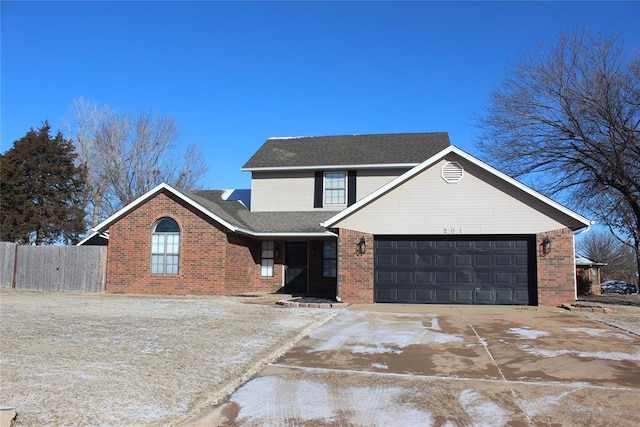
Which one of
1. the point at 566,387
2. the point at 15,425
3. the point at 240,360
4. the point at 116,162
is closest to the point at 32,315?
the point at 240,360

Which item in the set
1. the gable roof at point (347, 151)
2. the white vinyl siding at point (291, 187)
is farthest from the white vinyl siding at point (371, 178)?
the gable roof at point (347, 151)

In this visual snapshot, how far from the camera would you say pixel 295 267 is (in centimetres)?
2178

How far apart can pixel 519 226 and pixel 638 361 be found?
8.89 meters

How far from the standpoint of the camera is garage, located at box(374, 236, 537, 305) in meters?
16.7

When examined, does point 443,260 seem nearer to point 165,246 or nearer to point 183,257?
point 183,257

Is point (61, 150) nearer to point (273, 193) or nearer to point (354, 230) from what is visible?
point (273, 193)

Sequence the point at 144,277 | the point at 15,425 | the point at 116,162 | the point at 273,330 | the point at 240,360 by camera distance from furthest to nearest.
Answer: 1. the point at 116,162
2. the point at 144,277
3. the point at 273,330
4. the point at 240,360
5. the point at 15,425

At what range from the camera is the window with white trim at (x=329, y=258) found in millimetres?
21406

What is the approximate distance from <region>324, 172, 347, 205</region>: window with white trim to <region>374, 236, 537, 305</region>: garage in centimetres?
589

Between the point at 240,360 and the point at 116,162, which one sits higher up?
the point at 116,162

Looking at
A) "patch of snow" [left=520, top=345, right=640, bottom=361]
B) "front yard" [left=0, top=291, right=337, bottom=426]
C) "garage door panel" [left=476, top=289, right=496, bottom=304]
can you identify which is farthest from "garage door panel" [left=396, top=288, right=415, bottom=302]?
"patch of snow" [left=520, top=345, right=640, bottom=361]

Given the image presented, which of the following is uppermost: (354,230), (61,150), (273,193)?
(61,150)

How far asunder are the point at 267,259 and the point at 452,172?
29.0 feet

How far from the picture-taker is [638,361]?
809 centimetres
